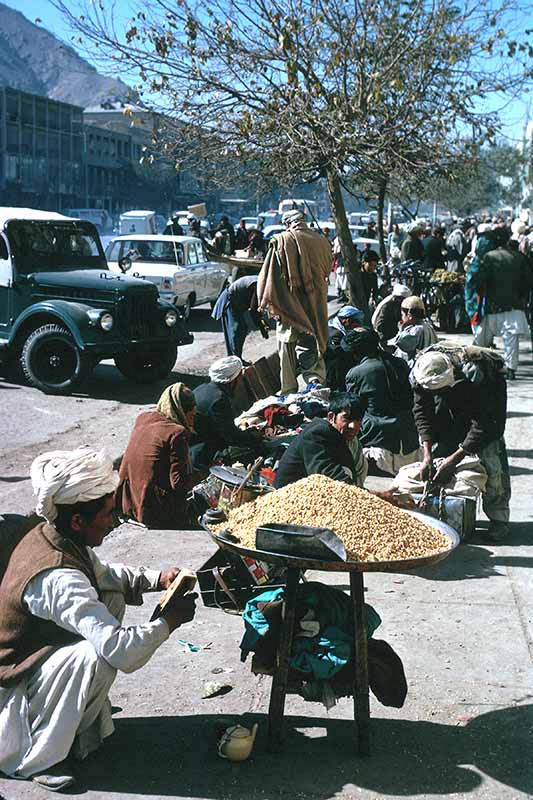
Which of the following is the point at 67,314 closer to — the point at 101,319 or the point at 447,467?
the point at 101,319

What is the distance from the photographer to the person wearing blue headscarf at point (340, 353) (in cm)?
1002

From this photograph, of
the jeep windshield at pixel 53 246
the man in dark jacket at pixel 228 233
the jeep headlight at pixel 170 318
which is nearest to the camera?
the jeep windshield at pixel 53 246

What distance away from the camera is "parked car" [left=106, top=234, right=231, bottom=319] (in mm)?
19234

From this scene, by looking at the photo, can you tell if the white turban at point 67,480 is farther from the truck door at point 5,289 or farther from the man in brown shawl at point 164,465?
the truck door at point 5,289

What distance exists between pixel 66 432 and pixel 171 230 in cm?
1621

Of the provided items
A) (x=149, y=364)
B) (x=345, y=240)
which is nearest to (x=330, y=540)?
(x=345, y=240)

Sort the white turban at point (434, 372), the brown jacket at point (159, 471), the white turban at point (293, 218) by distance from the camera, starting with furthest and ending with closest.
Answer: the white turban at point (293, 218) → the brown jacket at point (159, 471) → the white turban at point (434, 372)

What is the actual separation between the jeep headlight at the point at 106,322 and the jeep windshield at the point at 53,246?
52.4 inches

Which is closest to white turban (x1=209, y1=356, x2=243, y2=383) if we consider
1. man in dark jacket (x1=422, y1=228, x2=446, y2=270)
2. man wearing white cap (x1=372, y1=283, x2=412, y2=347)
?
man wearing white cap (x1=372, y1=283, x2=412, y2=347)

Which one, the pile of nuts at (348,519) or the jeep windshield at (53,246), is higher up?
the jeep windshield at (53,246)

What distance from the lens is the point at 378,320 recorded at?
37.2ft

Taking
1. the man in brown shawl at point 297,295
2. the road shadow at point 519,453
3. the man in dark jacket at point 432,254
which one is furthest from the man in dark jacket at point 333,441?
the man in dark jacket at point 432,254

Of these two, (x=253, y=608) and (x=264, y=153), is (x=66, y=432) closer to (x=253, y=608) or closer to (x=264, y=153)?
(x=264, y=153)

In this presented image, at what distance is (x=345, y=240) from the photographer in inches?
510
